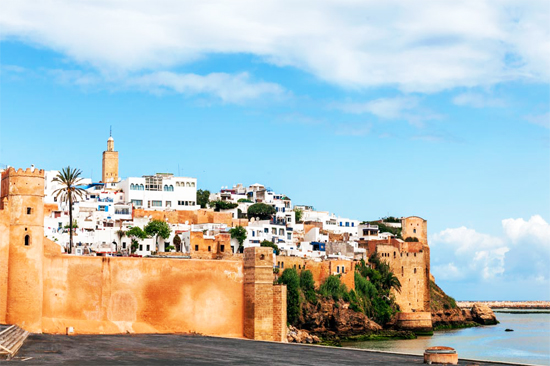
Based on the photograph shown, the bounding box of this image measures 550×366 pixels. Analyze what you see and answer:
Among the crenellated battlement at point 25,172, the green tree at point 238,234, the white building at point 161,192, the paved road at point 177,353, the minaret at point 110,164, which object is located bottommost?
the paved road at point 177,353

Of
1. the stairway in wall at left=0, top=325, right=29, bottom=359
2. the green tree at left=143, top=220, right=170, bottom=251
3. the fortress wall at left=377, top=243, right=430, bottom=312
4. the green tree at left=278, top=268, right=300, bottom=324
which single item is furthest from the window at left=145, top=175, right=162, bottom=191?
the stairway in wall at left=0, top=325, right=29, bottom=359

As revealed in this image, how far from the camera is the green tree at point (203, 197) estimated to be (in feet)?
288

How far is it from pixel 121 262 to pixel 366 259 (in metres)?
42.6

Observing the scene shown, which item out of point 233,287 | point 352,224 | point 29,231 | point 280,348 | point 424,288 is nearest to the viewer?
point 280,348

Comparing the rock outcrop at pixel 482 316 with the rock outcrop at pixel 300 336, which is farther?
the rock outcrop at pixel 482 316

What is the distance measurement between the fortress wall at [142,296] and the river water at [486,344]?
1386 cm

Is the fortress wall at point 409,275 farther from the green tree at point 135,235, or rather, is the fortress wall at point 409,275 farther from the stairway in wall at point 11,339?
the stairway in wall at point 11,339

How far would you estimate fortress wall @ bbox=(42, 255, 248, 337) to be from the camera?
3164 centimetres

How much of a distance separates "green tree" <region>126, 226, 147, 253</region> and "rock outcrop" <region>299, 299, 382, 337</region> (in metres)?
13.8

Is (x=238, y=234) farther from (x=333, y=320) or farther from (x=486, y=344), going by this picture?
(x=486, y=344)

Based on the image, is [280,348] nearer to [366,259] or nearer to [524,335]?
[366,259]

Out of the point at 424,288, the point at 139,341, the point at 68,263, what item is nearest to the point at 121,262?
the point at 68,263

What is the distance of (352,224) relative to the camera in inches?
3748

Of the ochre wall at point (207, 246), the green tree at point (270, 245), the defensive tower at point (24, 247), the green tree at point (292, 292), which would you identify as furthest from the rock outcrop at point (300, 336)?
the defensive tower at point (24, 247)
